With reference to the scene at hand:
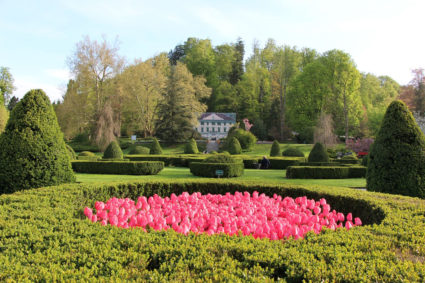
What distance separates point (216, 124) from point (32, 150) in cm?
5659

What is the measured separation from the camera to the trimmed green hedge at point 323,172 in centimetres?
1616

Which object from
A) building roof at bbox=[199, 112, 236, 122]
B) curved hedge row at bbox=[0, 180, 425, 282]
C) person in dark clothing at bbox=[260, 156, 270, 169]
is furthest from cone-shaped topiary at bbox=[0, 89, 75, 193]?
building roof at bbox=[199, 112, 236, 122]

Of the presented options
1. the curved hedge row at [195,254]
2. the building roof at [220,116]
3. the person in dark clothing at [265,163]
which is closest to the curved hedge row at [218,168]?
the person in dark clothing at [265,163]

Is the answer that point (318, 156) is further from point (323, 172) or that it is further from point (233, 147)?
point (233, 147)

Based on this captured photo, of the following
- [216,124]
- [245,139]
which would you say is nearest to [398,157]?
[245,139]

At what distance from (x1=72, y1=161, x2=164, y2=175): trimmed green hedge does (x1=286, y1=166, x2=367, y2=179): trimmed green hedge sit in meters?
6.89

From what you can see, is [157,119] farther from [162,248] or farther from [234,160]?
[162,248]

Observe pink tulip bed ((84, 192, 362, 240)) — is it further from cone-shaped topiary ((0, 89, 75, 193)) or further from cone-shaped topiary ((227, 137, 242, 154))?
cone-shaped topiary ((227, 137, 242, 154))

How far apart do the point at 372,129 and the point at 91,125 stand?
35292 mm

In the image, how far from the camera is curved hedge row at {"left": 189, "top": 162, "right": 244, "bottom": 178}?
15.6 meters

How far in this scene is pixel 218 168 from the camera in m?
15.7

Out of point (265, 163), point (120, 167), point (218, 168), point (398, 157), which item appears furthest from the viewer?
point (265, 163)

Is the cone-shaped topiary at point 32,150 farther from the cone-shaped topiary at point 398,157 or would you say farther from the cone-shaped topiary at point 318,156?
the cone-shaped topiary at point 318,156

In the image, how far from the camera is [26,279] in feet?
7.69
